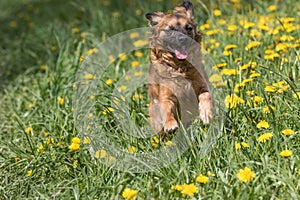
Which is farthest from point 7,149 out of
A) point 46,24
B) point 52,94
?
point 46,24

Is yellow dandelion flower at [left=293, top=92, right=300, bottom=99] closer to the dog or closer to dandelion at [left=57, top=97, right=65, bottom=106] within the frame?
the dog

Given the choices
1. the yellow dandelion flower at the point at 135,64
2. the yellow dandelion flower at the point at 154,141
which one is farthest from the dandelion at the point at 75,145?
the yellow dandelion flower at the point at 135,64

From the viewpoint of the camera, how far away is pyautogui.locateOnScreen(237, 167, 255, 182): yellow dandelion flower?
3.14 metres

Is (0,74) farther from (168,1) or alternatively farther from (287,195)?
(287,195)

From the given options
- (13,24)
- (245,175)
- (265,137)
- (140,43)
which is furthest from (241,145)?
(13,24)

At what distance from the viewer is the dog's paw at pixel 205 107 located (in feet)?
13.3

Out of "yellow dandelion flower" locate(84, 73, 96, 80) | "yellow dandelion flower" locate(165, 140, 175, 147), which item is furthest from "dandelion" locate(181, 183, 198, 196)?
"yellow dandelion flower" locate(84, 73, 96, 80)

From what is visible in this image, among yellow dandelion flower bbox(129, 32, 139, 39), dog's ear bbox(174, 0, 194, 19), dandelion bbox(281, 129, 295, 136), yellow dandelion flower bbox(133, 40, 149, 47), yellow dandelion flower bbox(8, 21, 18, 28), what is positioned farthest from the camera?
yellow dandelion flower bbox(8, 21, 18, 28)

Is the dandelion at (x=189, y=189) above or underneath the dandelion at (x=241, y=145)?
underneath

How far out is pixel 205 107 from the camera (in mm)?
4125

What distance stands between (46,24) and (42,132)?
10.0 feet

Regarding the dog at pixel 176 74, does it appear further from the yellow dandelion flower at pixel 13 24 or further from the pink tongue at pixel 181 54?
the yellow dandelion flower at pixel 13 24

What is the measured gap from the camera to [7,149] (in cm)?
444

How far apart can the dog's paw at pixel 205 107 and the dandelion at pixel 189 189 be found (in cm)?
88
